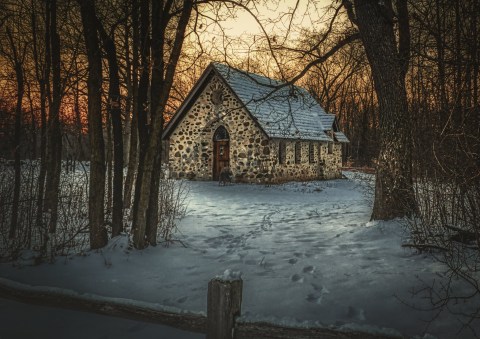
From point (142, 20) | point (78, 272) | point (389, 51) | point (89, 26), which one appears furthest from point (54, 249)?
point (389, 51)

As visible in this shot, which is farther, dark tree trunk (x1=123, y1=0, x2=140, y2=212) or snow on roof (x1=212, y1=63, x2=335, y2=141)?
snow on roof (x1=212, y1=63, x2=335, y2=141)

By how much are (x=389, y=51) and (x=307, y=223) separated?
4390 millimetres

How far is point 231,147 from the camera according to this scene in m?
19.3

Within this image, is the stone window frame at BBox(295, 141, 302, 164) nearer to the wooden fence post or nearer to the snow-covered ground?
the snow-covered ground

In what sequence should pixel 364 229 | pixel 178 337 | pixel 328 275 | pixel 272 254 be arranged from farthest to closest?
pixel 364 229
pixel 272 254
pixel 328 275
pixel 178 337

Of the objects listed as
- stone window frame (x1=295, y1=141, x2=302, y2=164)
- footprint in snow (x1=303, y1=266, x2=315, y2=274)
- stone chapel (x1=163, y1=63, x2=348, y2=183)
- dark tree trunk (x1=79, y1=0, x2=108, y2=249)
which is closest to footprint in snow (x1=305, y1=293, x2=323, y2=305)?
footprint in snow (x1=303, y1=266, x2=315, y2=274)

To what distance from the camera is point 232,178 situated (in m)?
Result: 19.2

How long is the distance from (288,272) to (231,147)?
14458mm

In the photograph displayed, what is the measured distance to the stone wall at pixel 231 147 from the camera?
61.2ft

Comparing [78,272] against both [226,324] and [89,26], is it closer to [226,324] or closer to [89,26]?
[226,324]

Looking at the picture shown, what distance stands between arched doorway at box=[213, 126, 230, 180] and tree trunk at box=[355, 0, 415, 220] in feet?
42.5

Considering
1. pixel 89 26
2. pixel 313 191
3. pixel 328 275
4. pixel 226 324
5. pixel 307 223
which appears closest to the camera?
pixel 226 324

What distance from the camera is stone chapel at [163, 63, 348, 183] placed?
1862cm

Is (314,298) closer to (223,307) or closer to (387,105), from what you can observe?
(223,307)
